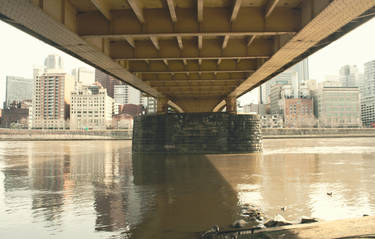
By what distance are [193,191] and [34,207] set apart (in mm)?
6147

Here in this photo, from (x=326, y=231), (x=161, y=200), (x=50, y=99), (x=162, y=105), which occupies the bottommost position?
(x=161, y=200)

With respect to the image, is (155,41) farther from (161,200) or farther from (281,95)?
(281,95)

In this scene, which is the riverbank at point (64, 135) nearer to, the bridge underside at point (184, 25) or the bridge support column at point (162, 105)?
the bridge support column at point (162, 105)

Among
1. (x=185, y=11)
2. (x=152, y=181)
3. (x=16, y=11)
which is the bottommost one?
(x=152, y=181)

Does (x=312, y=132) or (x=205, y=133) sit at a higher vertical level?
(x=205, y=133)

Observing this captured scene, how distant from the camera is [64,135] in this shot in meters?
113

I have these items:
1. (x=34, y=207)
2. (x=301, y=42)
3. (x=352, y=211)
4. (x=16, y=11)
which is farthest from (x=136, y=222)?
(x=301, y=42)

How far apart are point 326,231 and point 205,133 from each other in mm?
25927

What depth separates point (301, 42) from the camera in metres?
14.1

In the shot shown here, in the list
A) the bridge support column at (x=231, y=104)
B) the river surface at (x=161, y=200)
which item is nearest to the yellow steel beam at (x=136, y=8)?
the river surface at (x=161, y=200)

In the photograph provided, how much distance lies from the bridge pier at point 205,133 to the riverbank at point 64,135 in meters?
72.5

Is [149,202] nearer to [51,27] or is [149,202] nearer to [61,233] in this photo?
[61,233]

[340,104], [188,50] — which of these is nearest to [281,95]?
[340,104]

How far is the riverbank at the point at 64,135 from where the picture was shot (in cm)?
10725
